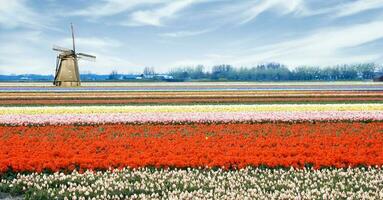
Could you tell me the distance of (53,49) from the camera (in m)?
61.0

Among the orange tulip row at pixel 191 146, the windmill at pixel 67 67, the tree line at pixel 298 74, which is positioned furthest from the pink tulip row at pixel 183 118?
the tree line at pixel 298 74

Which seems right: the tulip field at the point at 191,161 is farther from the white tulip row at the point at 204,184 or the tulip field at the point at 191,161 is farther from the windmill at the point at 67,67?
the windmill at the point at 67,67

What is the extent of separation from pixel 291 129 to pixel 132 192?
9.99 m

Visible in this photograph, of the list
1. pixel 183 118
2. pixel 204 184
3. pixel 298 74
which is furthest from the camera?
pixel 298 74

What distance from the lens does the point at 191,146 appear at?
13281 millimetres

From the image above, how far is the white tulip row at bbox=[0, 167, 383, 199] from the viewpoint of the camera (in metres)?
8.52

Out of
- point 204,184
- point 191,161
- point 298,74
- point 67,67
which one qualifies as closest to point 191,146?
point 191,161

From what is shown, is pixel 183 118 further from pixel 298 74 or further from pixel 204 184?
pixel 298 74

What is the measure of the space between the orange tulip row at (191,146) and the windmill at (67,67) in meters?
43.9

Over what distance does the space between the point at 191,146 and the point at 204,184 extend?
4.03 m

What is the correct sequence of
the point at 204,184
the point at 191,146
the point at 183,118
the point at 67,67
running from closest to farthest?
the point at 204,184 → the point at 191,146 → the point at 183,118 → the point at 67,67

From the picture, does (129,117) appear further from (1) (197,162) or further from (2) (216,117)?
(1) (197,162)

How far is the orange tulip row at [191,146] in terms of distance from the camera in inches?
432

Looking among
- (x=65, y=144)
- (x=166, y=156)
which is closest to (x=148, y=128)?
(x=65, y=144)
